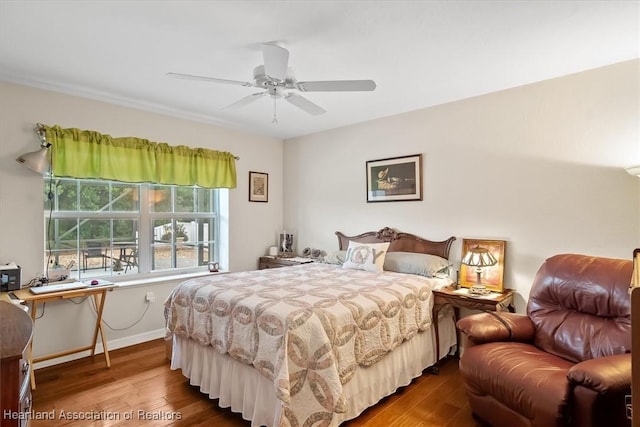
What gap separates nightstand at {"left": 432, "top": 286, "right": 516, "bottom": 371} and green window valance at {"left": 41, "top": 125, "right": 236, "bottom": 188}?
278 cm

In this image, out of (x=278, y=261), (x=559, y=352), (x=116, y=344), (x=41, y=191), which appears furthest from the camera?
(x=278, y=261)

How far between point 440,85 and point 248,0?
1.86m

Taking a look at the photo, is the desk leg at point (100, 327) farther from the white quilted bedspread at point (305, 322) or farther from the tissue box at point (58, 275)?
the white quilted bedspread at point (305, 322)

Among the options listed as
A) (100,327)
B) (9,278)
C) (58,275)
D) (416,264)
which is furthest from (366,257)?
(9,278)

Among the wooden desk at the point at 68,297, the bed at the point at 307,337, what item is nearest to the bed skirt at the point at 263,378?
the bed at the point at 307,337

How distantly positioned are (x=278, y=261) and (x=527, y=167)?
116 inches

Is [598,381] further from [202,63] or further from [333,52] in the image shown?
[202,63]

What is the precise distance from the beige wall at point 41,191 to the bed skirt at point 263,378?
3.45ft

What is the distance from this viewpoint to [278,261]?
Answer: 438 centimetres

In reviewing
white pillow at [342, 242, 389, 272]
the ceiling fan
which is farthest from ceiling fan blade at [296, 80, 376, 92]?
white pillow at [342, 242, 389, 272]

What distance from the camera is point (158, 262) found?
3.89 metres

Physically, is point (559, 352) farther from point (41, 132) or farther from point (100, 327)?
point (41, 132)

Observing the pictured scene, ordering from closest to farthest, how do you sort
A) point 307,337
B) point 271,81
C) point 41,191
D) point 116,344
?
point 307,337 < point 271,81 < point 41,191 < point 116,344

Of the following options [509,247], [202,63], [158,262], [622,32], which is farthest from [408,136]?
[158,262]
